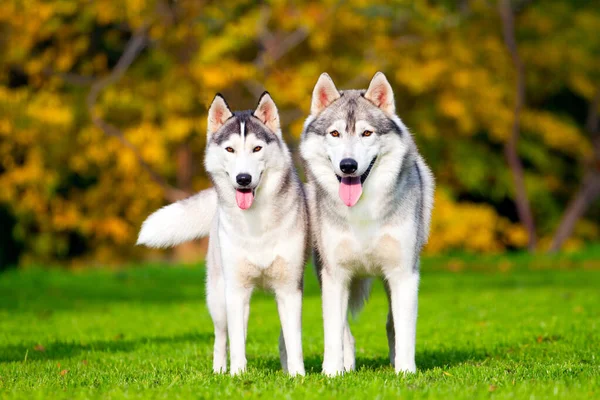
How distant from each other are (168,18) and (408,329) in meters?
16.3

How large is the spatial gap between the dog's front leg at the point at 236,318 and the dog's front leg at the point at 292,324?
0.27 meters

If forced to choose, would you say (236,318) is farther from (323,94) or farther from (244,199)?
(323,94)

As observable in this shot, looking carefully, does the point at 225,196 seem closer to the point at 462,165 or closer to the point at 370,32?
the point at 370,32

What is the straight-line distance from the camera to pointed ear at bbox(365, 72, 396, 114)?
22.6 feet

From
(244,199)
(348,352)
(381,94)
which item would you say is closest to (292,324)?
(348,352)

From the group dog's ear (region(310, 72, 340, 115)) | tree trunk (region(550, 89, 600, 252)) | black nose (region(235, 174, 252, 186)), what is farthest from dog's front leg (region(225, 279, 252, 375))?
tree trunk (region(550, 89, 600, 252))

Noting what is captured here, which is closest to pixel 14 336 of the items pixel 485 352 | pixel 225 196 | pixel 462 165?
pixel 225 196

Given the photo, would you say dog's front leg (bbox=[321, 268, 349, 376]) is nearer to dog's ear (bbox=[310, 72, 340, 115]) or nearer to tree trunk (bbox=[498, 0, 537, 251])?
dog's ear (bbox=[310, 72, 340, 115])

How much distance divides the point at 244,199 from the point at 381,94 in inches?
49.4

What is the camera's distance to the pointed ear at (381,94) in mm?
6891

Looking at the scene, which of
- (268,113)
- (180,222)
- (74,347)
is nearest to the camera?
(268,113)

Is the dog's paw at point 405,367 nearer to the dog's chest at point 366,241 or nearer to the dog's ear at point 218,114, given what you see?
the dog's chest at point 366,241

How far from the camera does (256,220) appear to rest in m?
6.93

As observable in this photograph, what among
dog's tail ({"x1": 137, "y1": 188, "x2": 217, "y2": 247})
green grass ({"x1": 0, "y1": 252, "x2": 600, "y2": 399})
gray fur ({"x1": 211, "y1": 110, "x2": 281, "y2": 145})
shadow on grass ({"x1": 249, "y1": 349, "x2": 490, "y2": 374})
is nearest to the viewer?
green grass ({"x1": 0, "y1": 252, "x2": 600, "y2": 399})
